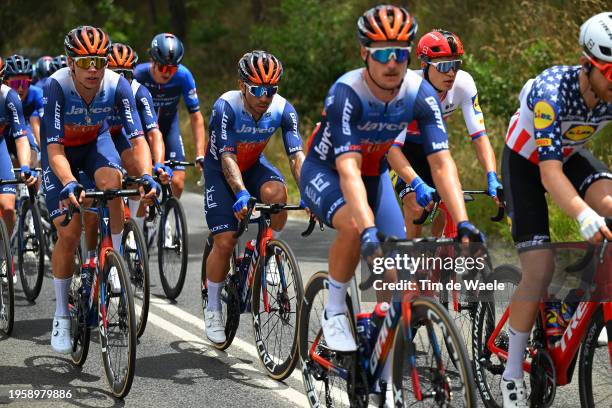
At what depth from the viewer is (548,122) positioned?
4.97 metres

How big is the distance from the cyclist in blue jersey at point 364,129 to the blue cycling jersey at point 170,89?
5637 mm

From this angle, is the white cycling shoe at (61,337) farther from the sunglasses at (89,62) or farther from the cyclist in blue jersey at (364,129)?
the cyclist in blue jersey at (364,129)

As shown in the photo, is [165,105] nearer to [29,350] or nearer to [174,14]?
[29,350]

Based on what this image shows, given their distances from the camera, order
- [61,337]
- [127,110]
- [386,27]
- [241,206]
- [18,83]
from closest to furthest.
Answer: [386,27] → [241,206] → [61,337] → [127,110] → [18,83]

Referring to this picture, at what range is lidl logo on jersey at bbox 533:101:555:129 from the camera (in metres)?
4.97

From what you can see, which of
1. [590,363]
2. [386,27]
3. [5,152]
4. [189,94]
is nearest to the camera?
[590,363]

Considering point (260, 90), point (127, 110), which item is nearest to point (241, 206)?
point (260, 90)

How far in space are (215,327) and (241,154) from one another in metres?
1.32

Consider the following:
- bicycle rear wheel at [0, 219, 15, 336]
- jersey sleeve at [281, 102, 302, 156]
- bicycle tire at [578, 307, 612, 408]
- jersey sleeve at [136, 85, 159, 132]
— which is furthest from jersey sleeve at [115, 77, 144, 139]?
bicycle tire at [578, 307, 612, 408]

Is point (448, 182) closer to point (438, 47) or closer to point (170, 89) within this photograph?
point (438, 47)

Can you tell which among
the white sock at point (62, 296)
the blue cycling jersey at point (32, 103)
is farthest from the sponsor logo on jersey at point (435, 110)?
the blue cycling jersey at point (32, 103)

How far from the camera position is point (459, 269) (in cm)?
716

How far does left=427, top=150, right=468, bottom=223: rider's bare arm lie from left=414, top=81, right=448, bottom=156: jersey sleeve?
73 mm

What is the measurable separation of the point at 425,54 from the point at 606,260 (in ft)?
8.64
